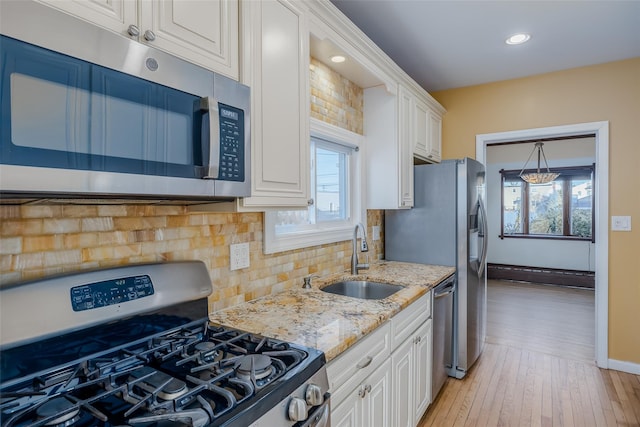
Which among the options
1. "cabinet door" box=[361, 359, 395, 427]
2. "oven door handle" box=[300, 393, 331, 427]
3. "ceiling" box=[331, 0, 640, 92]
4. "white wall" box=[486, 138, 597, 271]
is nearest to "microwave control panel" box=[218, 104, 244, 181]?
"oven door handle" box=[300, 393, 331, 427]

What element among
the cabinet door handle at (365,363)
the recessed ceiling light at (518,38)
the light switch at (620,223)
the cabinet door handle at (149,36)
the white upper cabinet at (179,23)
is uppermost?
the recessed ceiling light at (518,38)

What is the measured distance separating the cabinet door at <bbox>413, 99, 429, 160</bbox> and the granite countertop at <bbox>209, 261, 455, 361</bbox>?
4.35ft

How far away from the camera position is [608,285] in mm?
2920

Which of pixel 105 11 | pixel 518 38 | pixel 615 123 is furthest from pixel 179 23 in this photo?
pixel 615 123

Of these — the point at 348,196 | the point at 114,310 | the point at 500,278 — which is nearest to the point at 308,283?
the point at 348,196

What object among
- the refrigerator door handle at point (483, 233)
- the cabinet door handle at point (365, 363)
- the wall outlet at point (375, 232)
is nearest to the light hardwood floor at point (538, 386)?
the refrigerator door handle at point (483, 233)

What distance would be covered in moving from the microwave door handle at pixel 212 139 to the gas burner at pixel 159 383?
1.78ft

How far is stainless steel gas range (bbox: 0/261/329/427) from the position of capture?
30.1 inches

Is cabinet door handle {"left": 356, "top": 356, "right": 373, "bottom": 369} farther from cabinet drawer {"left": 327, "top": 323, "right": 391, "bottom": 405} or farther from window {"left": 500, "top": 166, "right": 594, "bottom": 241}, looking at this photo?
window {"left": 500, "top": 166, "right": 594, "bottom": 241}

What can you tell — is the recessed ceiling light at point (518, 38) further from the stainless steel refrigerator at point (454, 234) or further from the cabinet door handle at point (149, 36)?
the cabinet door handle at point (149, 36)

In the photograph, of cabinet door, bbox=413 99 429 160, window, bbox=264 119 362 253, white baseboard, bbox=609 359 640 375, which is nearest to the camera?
window, bbox=264 119 362 253

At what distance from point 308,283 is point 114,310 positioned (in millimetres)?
1085

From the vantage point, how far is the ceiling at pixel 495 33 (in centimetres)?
214

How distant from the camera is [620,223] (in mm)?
2873
